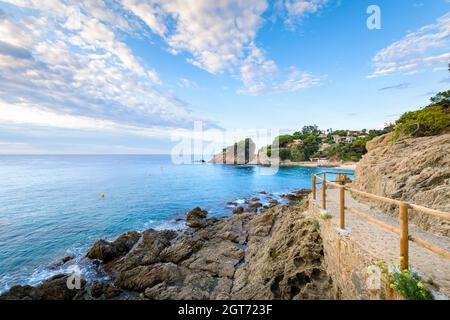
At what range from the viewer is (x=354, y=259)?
4.57 m

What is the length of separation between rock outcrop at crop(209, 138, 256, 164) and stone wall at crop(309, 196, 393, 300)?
314 feet

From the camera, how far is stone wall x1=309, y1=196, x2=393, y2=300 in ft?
12.0

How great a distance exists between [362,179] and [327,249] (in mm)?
5427

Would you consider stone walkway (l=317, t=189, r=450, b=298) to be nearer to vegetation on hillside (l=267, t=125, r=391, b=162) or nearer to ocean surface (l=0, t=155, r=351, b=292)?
ocean surface (l=0, t=155, r=351, b=292)

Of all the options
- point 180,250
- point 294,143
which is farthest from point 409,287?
point 294,143

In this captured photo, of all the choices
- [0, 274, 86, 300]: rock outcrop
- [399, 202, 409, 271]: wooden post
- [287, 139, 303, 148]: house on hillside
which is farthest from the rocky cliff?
[287, 139, 303, 148]: house on hillside

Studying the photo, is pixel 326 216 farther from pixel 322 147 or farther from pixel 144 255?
pixel 322 147

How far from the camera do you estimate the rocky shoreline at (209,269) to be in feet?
21.1

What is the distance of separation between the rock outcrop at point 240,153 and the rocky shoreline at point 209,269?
91253 millimetres

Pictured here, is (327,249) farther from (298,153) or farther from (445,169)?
(298,153)

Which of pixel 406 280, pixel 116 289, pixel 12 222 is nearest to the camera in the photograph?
pixel 406 280

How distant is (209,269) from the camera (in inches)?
364

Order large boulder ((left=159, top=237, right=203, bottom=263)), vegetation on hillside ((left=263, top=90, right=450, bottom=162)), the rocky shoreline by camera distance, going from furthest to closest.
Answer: vegetation on hillside ((left=263, top=90, right=450, bottom=162)) < large boulder ((left=159, top=237, right=203, bottom=263)) < the rocky shoreline
